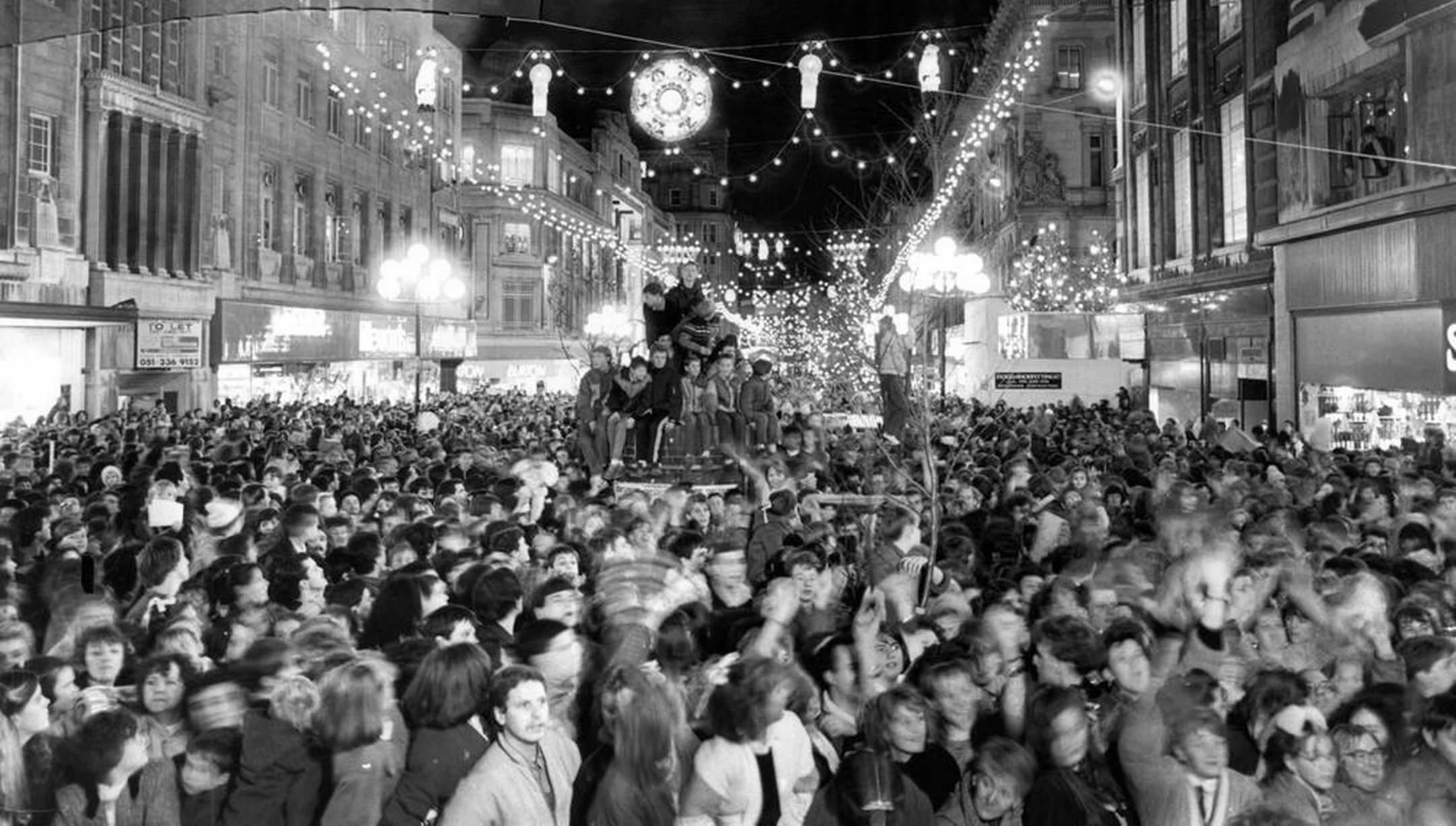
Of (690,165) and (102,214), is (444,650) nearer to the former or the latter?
(102,214)

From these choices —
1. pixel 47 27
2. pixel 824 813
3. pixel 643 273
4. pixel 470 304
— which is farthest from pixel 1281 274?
pixel 643 273

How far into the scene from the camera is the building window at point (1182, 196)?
3453 cm

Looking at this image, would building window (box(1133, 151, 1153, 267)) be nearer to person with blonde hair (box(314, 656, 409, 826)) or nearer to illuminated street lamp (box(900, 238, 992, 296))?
illuminated street lamp (box(900, 238, 992, 296))

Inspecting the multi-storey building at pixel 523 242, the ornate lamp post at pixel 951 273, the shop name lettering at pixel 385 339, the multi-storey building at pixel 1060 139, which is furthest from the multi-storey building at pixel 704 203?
the ornate lamp post at pixel 951 273

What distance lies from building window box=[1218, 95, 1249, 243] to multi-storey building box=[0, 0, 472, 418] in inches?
785

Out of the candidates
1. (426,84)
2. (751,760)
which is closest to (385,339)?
(426,84)

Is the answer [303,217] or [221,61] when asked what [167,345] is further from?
[303,217]

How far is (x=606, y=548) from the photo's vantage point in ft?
31.5

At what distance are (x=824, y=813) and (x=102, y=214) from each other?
29.7 meters

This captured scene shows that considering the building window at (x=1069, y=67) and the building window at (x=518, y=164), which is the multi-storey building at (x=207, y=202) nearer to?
the building window at (x=518, y=164)

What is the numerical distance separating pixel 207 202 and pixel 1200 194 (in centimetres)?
2598

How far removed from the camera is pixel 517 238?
2498 inches

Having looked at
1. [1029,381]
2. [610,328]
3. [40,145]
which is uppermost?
[40,145]

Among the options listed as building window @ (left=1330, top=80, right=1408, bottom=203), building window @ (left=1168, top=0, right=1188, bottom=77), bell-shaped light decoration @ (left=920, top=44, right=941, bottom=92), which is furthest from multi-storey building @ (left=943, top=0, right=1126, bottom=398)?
bell-shaped light decoration @ (left=920, top=44, right=941, bottom=92)
